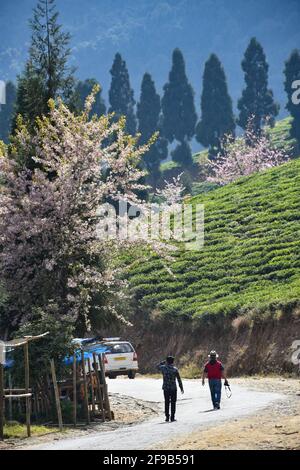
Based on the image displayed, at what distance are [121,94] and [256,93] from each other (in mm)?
22091

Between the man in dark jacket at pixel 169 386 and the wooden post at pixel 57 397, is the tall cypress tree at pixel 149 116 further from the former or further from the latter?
the man in dark jacket at pixel 169 386

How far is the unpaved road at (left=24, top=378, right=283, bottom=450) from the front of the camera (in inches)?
835

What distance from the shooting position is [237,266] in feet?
177

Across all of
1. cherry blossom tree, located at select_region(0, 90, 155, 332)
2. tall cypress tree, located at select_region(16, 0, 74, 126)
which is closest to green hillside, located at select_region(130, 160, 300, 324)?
cherry blossom tree, located at select_region(0, 90, 155, 332)

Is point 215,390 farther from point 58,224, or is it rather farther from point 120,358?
point 120,358

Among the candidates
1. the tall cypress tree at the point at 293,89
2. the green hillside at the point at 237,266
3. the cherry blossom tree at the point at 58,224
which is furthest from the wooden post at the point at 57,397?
the tall cypress tree at the point at 293,89

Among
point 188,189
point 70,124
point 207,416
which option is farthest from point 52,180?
point 188,189

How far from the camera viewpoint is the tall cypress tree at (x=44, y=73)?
1438 inches

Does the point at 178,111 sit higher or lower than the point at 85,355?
higher

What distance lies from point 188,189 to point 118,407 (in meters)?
84.2

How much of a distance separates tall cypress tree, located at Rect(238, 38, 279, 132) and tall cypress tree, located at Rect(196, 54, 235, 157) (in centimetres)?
209

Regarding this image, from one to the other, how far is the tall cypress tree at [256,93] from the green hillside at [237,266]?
3020 inches

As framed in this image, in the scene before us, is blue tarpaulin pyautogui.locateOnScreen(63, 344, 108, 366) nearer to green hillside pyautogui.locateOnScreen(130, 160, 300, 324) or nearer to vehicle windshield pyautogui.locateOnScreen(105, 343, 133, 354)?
vehicle windshield pyautogui.locateOnScreen(105, 343, 133, 354)

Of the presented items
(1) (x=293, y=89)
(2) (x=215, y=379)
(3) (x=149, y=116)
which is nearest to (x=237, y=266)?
→ (2) (x=215, y=379)
